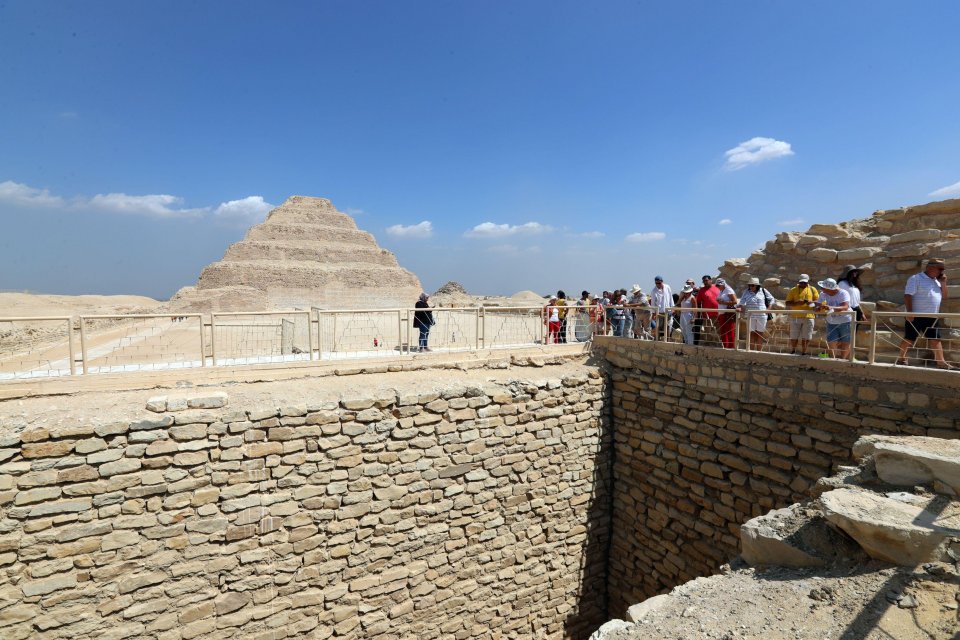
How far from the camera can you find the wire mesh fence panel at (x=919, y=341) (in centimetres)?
504

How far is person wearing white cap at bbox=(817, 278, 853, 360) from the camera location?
19.6 feet

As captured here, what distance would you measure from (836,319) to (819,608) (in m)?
4.64

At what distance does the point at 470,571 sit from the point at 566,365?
366 cm

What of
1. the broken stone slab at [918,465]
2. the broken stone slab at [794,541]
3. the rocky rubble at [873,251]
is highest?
the rocky rubble at [873,251]

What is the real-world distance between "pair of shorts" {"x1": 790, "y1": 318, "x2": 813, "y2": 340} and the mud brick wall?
421 millimetres

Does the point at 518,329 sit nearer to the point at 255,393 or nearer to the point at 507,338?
the point at 507,338

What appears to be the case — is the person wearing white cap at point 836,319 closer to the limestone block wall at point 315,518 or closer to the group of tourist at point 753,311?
the group of tourist at point 753,311

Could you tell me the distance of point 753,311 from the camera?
6211mm

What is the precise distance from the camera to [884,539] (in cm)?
279

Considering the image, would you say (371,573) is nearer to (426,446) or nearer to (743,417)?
(426,446)

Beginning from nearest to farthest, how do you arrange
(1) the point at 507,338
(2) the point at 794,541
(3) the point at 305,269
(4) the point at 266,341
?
(2) the point at 794,541 < (4) the point at 266,341 < (1) the point at 507,338 < (3) the point at 305,269

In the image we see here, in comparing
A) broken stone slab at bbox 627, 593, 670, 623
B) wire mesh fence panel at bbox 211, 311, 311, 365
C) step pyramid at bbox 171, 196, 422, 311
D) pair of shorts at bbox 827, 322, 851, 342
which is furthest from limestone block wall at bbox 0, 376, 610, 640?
step pyramid at bbox 171, 196, 422, 311

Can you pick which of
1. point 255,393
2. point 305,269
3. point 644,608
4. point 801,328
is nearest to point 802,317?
point 801,328

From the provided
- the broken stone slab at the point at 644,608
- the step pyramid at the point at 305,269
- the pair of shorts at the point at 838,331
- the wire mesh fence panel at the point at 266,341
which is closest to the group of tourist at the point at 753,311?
the pair of shorts at the point at 838,331
